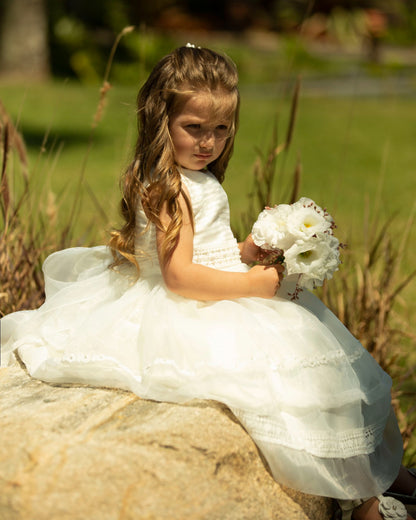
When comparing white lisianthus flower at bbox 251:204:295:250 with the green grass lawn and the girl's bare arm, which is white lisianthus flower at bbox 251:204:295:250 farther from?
the green grass lawn

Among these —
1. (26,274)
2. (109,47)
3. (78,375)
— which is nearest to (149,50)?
(109,47)

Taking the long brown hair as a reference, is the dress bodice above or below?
below

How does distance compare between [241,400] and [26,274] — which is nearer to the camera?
[241,400]

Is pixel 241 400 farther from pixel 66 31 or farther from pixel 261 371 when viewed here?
pixel 66 31

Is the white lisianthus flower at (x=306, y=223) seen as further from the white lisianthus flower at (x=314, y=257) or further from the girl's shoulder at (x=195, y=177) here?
the girl's shoulder at (x=195, y=177)

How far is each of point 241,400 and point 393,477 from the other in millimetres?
600

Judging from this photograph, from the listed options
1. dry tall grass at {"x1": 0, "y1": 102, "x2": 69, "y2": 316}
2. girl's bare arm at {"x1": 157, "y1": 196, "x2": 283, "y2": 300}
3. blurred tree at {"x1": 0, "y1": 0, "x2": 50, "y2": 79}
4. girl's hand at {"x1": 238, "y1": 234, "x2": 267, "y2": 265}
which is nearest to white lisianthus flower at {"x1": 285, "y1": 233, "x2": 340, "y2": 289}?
girl's bare arm at {"x1": 157, "y1": 196, "x2": 283, "y2": 300}

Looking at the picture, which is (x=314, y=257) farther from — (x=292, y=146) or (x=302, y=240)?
(x=292, y=146)

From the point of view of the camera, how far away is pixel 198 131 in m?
2.23

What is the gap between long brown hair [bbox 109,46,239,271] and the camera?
2.15 meters

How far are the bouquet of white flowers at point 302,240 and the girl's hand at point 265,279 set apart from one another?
0.13 feet

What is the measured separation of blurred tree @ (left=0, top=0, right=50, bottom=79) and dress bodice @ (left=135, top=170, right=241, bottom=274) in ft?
37.9

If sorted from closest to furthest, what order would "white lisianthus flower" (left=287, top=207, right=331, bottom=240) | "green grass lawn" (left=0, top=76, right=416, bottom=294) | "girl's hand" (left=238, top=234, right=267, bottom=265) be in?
"white lisianthus flower" (left=287, top=207, right=331, bottom=240), "girl's hand" (left=238, top=234, right=267, bottom=265), "green grass lawn" (left=0, top=76, right=416, bottom=294)

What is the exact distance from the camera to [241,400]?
6.27ft
